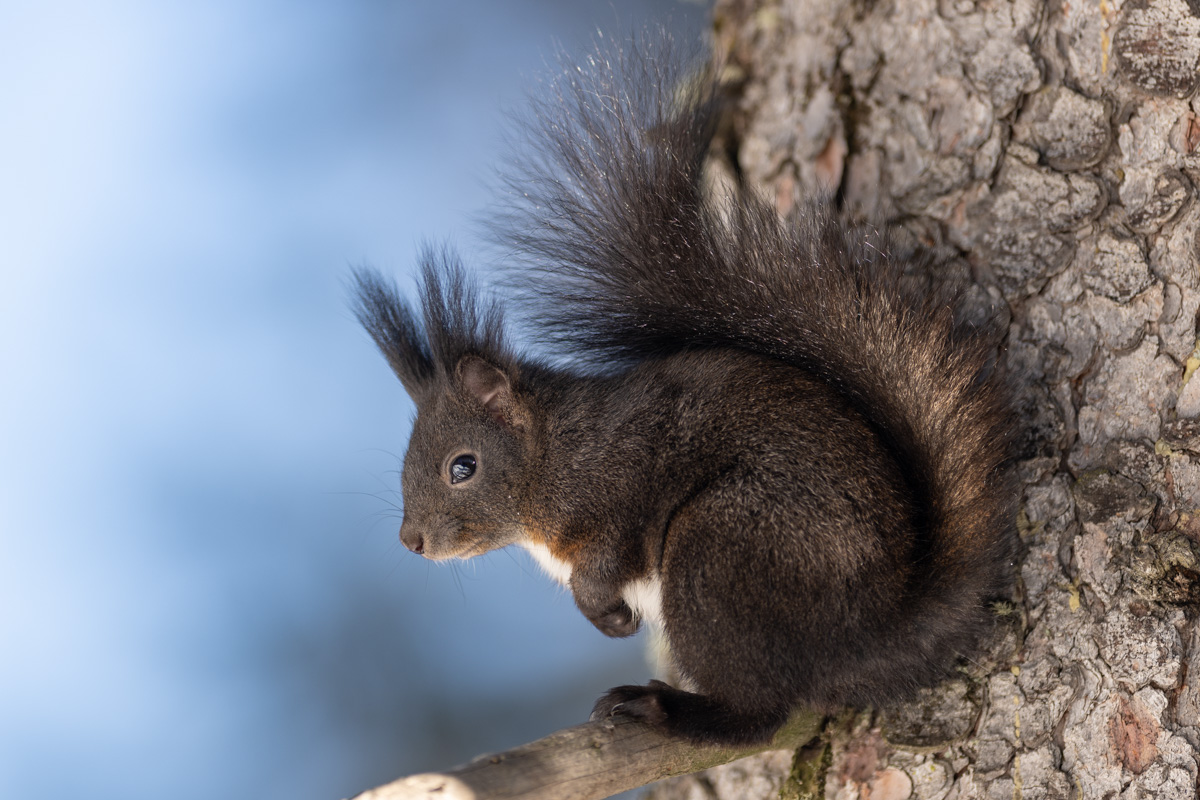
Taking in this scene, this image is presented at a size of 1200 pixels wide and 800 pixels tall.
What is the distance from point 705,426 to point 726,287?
210 mm

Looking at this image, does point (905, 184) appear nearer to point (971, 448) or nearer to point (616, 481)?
point (971, 448)

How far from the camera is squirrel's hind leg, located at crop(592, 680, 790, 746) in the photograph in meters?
1.24

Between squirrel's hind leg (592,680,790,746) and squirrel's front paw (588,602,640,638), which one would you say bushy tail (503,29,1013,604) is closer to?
squirrel's hind leg (592,680,790,746)

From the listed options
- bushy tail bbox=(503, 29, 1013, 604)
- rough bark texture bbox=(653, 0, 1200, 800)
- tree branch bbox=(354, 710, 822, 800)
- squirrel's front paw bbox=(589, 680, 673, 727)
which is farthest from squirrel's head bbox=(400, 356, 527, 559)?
rough bark texture bbox=(653, 0, 1200, 800)

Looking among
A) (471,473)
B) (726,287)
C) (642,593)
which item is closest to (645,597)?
(642,593)

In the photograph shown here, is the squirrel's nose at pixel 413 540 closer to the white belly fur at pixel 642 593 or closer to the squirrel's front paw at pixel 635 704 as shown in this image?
the white belly fur at pixel 642 593

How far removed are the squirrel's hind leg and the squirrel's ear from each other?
53 cm

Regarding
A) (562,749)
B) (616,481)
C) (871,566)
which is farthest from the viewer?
(616,481)

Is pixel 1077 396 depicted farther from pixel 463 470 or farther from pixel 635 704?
pixel 463 470

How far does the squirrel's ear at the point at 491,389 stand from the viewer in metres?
1.57

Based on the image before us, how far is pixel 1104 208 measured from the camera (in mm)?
1383

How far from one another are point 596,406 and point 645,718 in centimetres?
53

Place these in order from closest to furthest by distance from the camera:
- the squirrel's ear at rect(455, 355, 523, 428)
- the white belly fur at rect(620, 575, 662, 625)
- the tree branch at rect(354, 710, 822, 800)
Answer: the tree branch at rect(354, 710, 822, 800) < the white belly fur at rect(620, 575, 662, 625) < the squirrel's ear at rect(455, 355, 523, 428)

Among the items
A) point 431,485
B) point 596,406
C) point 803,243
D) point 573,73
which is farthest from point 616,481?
point 573,73
